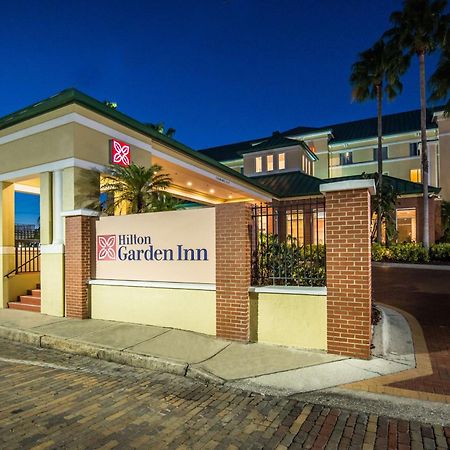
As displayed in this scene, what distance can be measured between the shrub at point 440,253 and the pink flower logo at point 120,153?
1809 centimetres

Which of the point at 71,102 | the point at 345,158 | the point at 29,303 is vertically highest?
the point at 345,158

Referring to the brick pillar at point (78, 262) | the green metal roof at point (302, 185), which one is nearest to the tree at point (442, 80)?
the green metal roof at point (302, 185)

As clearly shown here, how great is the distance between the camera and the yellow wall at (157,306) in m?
7.48

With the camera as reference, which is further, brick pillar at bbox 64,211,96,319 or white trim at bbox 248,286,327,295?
brick pillar at bbox 64,211,96,319

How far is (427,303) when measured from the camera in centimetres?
1029

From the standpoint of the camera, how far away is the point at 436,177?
118 feet

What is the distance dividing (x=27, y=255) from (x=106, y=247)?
200 inches

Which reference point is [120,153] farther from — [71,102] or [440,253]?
[440,253]

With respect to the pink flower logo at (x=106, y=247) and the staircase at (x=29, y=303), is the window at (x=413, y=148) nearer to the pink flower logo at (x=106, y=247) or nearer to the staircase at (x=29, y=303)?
the pink flower logo at (x=106, y=247)

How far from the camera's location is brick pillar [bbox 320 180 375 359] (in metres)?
6.02

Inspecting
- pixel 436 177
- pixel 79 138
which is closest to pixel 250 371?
pixel 79 138

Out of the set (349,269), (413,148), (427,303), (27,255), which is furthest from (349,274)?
(413,148)

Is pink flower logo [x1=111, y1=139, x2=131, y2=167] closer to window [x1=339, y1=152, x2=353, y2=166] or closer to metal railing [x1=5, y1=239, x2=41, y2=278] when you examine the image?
metal railing [x1=5, y1=239, x2=41, y2=278]

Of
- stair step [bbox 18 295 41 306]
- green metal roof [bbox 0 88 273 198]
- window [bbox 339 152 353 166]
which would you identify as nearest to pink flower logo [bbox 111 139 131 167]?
green metal roof [bbox 0 88 273 198]
